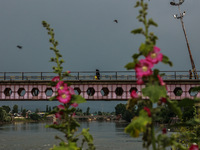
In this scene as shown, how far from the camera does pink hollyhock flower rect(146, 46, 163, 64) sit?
10.3 ft

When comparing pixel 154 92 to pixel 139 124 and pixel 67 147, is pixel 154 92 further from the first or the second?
pixel 67 147

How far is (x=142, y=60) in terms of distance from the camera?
3195 mm

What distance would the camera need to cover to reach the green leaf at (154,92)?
3055 mm

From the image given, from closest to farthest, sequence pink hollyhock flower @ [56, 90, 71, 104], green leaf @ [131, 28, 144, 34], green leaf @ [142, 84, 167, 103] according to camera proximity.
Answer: green leaf @ [142, 84, 167, 103] → green leaf @ [131, 28, 144, 34] → pink hollyhock flower @ [56, 90, 71, 104]

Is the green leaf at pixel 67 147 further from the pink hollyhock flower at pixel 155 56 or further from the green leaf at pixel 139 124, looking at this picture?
the pink hollyhock flower at pixel 155 56

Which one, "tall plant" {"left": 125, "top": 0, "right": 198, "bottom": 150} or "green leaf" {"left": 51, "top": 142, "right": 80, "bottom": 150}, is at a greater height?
"tall plant" {"left": 125, "top": 0, "right": 198, "bottom": 150}

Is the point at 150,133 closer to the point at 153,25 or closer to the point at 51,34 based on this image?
the point at 153,25

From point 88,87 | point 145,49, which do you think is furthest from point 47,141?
point 145,49

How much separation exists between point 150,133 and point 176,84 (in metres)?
52.0

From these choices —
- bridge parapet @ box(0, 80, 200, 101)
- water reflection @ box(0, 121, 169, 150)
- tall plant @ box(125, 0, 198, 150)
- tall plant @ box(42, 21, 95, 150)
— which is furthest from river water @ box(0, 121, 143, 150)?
tall plant @ box(125, 0, 198, 150)

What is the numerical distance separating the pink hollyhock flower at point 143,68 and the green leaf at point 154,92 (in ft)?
0.42

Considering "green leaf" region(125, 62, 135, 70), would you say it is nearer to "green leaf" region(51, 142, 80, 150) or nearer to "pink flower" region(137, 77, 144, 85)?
"pink flower" region(137, 77, 144, 85)

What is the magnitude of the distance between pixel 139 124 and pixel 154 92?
0.32m

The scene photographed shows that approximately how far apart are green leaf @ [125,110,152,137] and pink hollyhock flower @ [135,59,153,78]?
1.17 ft
